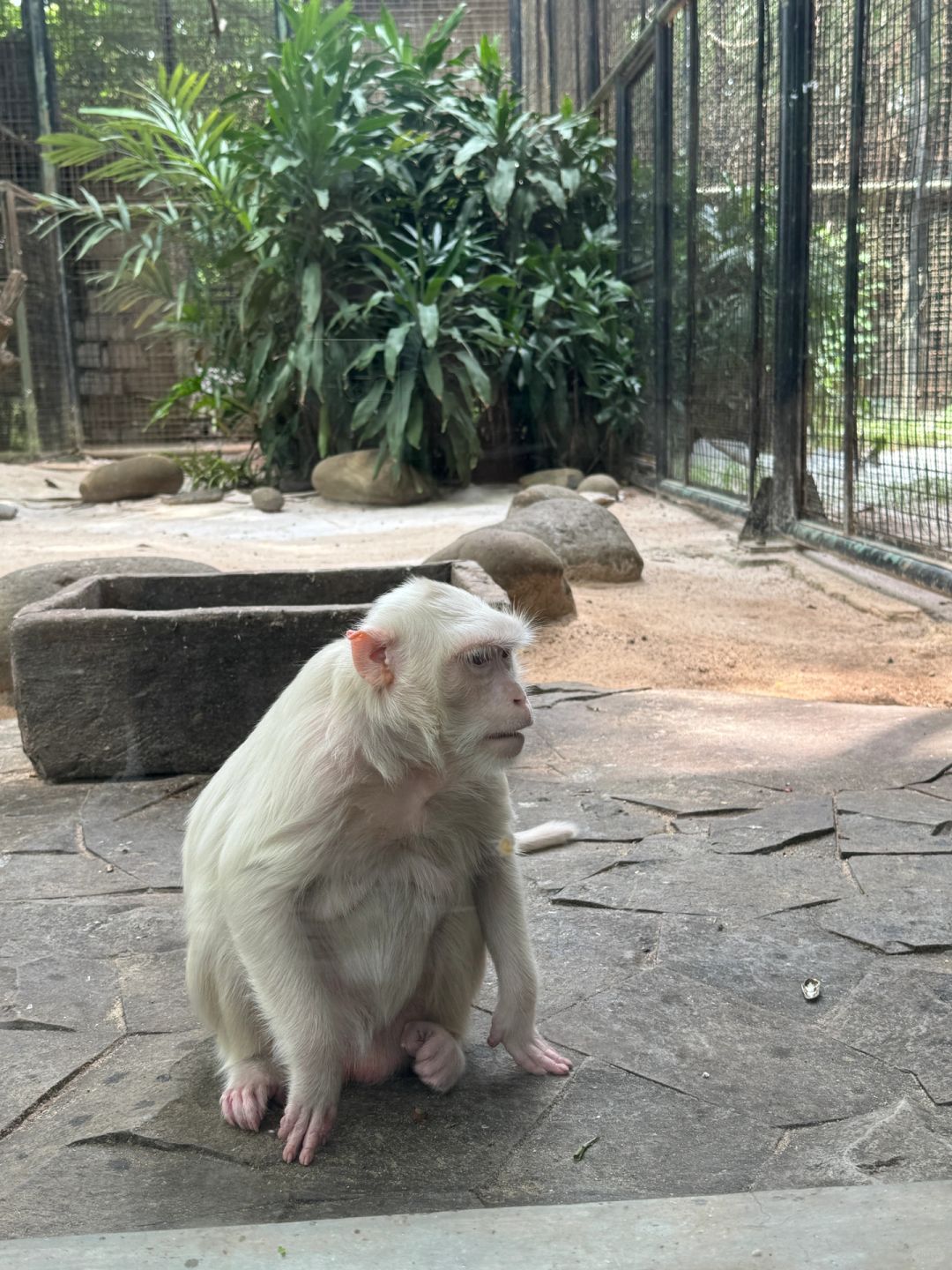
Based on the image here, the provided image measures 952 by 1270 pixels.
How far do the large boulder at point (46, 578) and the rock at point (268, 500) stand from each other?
206 inches

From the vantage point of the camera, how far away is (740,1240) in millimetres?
1484

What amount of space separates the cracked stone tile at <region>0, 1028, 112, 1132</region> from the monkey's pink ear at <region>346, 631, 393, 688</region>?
0.90 meters

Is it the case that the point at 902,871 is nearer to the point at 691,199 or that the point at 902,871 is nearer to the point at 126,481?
the point at 691,199

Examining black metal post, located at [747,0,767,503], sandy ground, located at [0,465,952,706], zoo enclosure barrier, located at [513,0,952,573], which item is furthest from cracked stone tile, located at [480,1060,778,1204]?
black metal post, located at [747,0,767,503]

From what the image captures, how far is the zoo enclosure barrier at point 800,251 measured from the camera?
18.1ft

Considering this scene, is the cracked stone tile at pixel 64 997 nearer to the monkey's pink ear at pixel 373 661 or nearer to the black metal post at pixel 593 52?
the monkey's pink ear at pixel 373 661

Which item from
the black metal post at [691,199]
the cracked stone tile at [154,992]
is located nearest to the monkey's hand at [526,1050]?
the cracked stone tile at [154,992]

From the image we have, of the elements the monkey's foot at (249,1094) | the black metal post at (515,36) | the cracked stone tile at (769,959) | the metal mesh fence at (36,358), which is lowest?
the cracked stone tile at (769,959)

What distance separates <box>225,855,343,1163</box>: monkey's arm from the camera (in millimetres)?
1876

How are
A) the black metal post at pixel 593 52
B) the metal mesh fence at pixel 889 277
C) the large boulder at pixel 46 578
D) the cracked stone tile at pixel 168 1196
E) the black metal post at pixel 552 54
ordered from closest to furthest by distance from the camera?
the cracked stone tile at pixel 168 1196 → the large boulder at pixel 46 578 → the metal mesh fence at pixel 889 277 → the black metal post at pixel 593 52 → the black metal post at pixel 552 54

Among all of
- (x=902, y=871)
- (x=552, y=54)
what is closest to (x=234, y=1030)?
(x=902, y=871)

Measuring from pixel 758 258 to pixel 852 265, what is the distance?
58.4 inches

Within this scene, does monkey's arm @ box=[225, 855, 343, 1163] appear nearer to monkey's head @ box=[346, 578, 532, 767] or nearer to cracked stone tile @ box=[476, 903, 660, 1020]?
monkey's head @ box=[346, 578, 532, 767]

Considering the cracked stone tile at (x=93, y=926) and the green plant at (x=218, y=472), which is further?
the green plant at (x=218, y=472)
